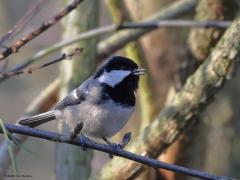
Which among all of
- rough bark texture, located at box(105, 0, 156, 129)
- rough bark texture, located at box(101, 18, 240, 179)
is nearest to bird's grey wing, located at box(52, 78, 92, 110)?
rough bark texture, located at box(101, 18, 240, 179)

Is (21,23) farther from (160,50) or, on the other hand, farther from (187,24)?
(160,50)

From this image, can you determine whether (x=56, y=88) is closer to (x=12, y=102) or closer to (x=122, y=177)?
(x=122, y=177)

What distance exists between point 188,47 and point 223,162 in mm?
1180

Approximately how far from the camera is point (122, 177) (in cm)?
331

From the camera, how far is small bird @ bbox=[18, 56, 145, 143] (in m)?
2.95

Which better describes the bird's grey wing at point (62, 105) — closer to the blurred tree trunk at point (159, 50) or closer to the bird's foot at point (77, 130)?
the bird's foot at point (77, 130)

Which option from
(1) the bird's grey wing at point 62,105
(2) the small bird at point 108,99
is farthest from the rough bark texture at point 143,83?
(2) the small bird at point 108,99

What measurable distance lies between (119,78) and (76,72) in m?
0.67

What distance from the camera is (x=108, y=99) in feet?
9.76

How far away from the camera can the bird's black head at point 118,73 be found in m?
2.99

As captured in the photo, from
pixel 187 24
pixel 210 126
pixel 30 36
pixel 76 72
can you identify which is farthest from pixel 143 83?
pixel 30 36

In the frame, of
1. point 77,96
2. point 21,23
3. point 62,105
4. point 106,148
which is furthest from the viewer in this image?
point 62,105

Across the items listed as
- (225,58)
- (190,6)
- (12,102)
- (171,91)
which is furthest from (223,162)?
(12,102)

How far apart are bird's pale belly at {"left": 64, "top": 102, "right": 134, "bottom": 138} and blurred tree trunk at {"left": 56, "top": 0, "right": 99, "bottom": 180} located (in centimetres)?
29
